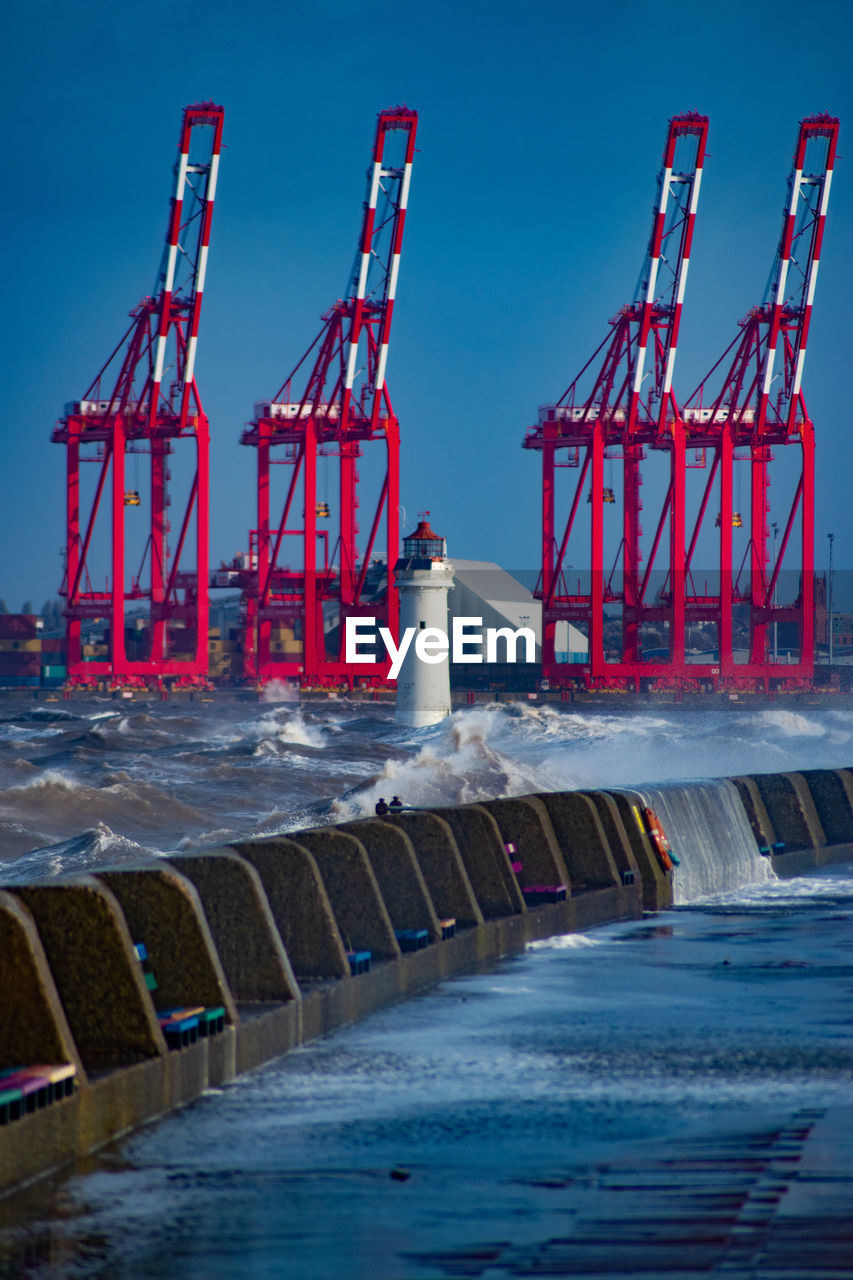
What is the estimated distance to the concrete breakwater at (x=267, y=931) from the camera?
18.8 ft

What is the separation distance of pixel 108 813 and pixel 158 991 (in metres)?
22.9

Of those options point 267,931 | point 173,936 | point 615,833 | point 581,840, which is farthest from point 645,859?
point 173,936

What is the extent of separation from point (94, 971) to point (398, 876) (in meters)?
3.51

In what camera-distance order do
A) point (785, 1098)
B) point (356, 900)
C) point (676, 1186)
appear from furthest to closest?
1. point (356, 900)
2. point (785, 1098)
3. point (676, 1186)

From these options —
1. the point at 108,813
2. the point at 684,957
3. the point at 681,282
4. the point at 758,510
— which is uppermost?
the point at 681,282

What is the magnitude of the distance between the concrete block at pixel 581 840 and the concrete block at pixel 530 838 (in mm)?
367

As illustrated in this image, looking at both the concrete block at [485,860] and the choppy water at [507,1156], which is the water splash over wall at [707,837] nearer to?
the concrete block at [485,860]

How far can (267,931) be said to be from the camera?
7621 millimetres

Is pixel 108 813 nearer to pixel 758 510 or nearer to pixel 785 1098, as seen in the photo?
pixel 785 1098

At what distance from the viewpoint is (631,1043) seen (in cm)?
742

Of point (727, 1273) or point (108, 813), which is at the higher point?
point (727, 1273)

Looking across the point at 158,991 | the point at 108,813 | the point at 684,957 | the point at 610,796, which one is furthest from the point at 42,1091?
the point at 108,813

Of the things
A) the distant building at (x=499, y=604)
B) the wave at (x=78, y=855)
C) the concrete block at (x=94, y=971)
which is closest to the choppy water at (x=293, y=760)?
the wave at (x=78, y=855)

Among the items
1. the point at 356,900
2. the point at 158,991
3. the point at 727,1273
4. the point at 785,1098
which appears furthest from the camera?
the point at 356,900
